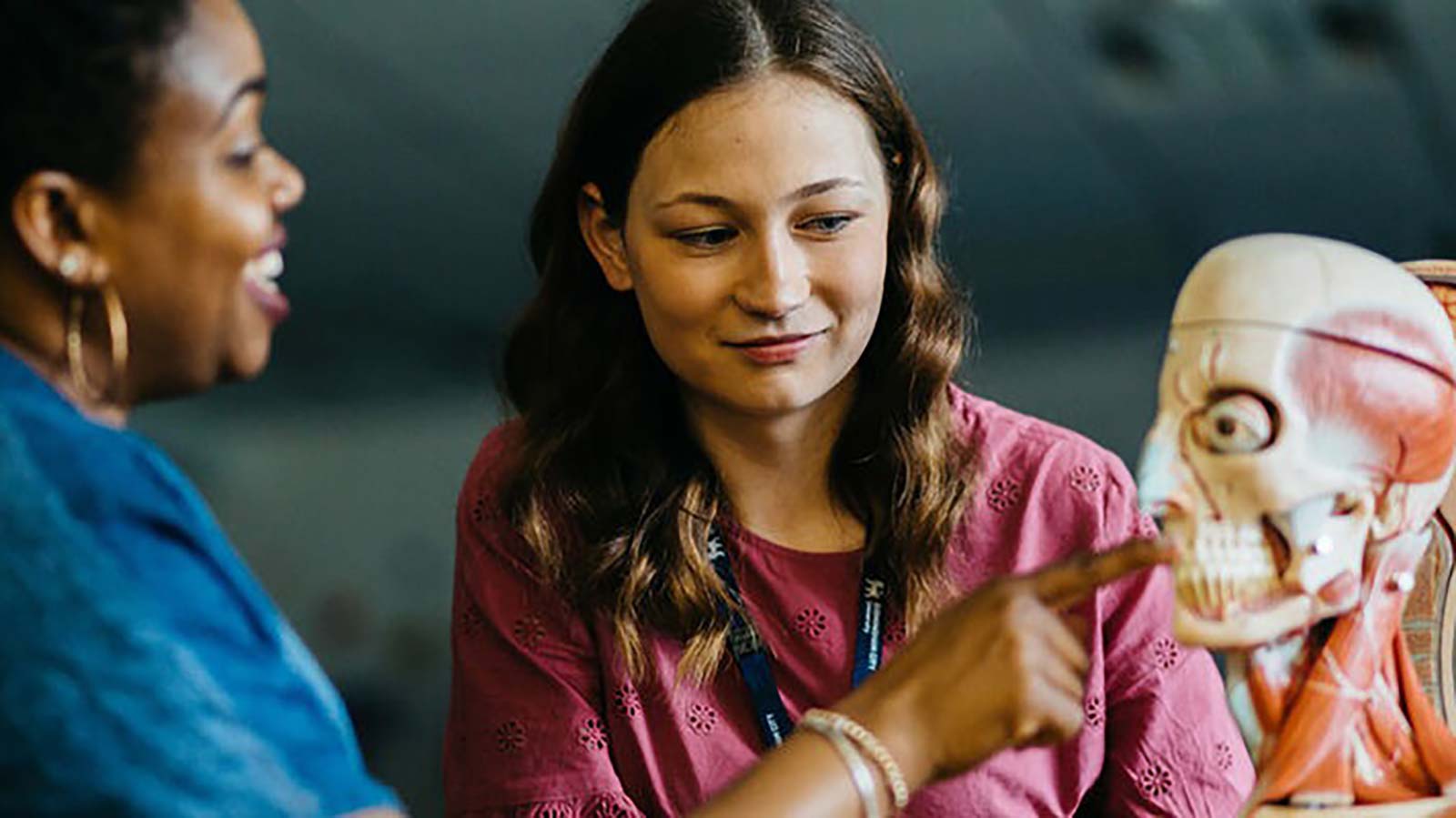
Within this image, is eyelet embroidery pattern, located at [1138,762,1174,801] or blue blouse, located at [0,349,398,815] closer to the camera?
blue blouse, located at [0,349,398,815]

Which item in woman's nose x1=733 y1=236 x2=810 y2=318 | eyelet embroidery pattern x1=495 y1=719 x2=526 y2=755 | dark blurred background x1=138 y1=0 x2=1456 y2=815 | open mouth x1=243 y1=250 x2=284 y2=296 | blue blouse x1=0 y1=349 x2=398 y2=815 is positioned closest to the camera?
blue blouse x1=0 y1=349 x2=398 y2=815

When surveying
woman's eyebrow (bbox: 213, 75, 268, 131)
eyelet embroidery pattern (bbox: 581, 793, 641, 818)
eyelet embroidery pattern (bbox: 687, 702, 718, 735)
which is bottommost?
eyelet embroidery pattern (bbox: 581, 793, 641, 818)

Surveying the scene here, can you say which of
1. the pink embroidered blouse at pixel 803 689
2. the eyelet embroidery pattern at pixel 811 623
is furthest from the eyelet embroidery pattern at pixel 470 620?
the eyelet embroidery pattern at pixel 811 623

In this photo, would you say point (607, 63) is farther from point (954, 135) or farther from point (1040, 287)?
point (1040, 287)

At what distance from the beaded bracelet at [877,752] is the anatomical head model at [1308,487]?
0.61 ft

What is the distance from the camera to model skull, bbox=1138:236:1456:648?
111cm

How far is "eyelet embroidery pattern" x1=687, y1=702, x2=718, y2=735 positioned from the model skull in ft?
1.50

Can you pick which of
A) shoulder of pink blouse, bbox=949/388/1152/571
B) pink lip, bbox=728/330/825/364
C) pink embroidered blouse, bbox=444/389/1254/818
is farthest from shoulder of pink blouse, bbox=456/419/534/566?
shoulder of pink blouse, bbox=949/388/1152/571

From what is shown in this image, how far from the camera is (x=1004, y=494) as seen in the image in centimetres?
156

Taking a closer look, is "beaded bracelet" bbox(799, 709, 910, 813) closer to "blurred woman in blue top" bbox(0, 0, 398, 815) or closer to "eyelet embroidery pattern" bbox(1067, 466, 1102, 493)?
"blurred woman in blue top" bbox(0, 0, 398, 815)

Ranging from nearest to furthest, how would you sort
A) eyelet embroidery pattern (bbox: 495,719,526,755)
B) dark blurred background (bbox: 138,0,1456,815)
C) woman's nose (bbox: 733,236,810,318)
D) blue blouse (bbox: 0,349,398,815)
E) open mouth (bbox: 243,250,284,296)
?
blue blouse (bbox: 0,349,398,815) → open mouth (bbox: 243,250,284,296) → woman's nose (bbox: 733,236,810,318) → eyelet embroidery pattern (bbox: 495,719,526,755) → dark blurred background (bbox: 138,0,1456,815)

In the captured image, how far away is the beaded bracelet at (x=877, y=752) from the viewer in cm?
110

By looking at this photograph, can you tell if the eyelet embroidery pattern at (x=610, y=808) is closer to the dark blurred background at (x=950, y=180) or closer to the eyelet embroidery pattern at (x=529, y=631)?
the eyelet embroidery pattern at (x=529, y=631)

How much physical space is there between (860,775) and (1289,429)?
313 mm
